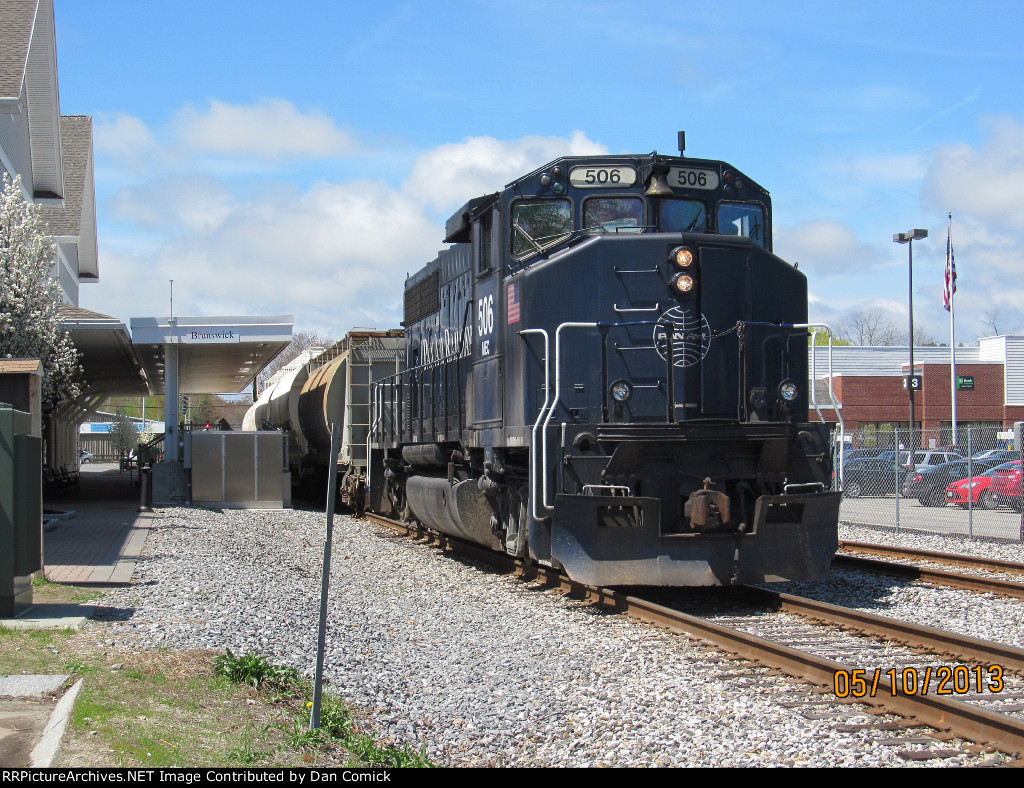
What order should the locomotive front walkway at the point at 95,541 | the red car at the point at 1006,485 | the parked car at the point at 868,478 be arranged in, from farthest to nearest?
the parked car at the point at 868,478
the red car at the point at 1006,485
the locomotive front walkway at the point at 95,541

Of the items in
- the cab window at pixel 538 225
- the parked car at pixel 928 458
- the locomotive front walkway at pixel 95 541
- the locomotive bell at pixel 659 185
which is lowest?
the locomotive front walkway at pixel 95 541

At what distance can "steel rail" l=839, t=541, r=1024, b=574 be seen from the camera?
1180 cm

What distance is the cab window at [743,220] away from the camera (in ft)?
32.2

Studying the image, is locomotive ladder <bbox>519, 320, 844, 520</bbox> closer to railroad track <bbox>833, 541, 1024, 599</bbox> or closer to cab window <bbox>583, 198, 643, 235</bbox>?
cab window <bbox>583, 198, 643, 235</bbox>

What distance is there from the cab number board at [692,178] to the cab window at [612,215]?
1.34 feet

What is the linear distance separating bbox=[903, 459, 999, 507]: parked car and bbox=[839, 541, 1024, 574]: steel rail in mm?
8346

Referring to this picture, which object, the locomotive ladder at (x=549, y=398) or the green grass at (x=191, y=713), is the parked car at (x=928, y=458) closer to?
the locomotive ladder at (x=549, y=398)

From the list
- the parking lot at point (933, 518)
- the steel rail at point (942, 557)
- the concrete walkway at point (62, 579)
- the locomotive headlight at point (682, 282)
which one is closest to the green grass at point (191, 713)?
the concrete walkway at point (62, 579)

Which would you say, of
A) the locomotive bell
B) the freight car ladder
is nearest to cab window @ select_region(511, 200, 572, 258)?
the locomotive bell

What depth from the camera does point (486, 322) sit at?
10656mm

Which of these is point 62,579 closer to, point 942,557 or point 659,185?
point 659,185

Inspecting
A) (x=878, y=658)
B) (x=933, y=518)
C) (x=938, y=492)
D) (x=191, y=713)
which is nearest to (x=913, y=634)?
(x=878, y=658)

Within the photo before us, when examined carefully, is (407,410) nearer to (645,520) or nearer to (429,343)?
(429,343)
